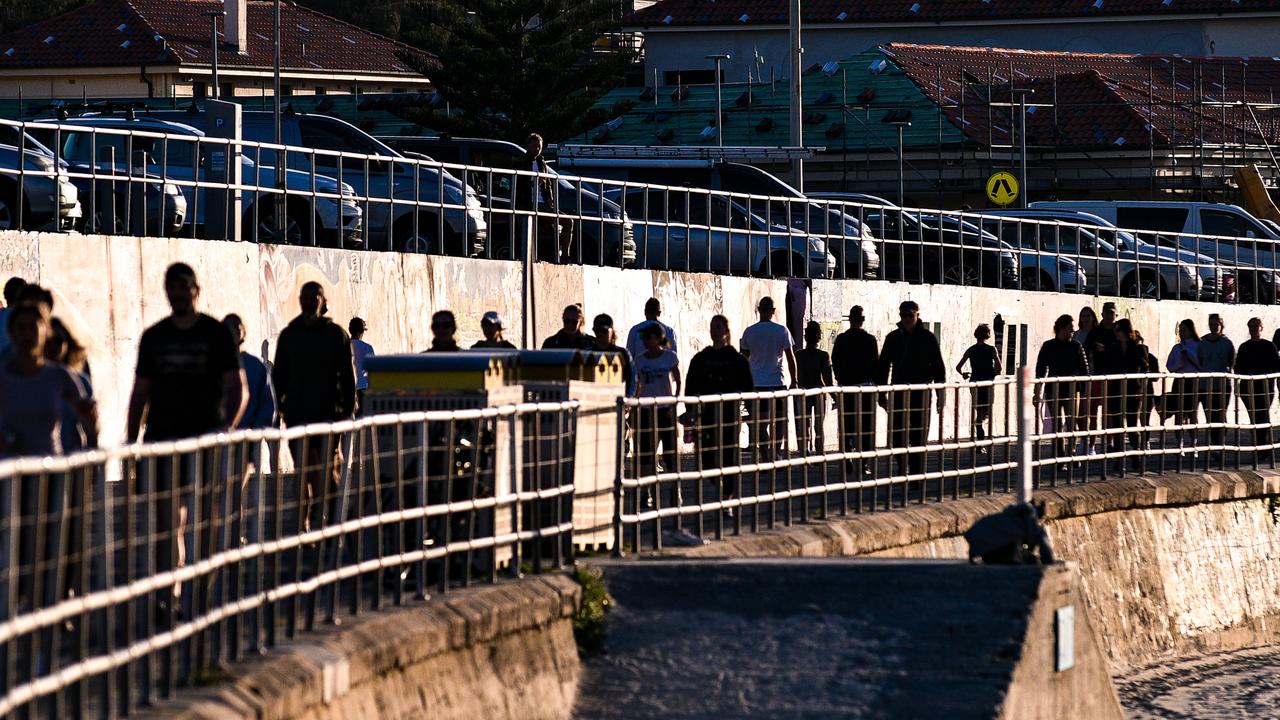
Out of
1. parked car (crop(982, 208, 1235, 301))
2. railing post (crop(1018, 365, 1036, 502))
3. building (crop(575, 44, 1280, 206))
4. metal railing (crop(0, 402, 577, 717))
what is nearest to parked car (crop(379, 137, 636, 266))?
parked car (crop(982, 208, 1235, 301))

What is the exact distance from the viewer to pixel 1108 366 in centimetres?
2506

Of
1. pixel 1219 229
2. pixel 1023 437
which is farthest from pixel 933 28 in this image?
pixel 1023 437

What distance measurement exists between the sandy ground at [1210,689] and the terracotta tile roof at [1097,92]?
36.9m

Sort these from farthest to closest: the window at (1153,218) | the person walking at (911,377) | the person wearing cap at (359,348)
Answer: the window at (1153,218) → the person wearing cap at (359,348) → the person walking at (911,377)

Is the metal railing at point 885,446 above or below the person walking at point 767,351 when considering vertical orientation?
below

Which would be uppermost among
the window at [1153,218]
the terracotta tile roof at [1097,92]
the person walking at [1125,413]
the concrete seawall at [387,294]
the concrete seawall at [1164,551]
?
the terracotta tile roof at [1097,92]

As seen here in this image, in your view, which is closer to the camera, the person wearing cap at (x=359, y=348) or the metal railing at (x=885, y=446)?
the metal railing at (x=885, y=446)

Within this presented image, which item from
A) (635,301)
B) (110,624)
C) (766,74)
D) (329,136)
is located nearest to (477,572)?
(110,624)

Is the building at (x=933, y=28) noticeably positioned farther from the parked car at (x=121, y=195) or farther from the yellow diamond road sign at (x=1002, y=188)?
the parked car at (x=121, y=195)

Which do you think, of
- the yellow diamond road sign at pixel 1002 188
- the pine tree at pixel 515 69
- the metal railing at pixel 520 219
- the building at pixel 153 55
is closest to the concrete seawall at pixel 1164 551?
the metal railing at pixel 520 219

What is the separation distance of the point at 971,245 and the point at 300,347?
21252 mm

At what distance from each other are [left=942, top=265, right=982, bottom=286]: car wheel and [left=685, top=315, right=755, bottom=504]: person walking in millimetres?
15535

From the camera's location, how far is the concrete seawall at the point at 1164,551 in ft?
62.8

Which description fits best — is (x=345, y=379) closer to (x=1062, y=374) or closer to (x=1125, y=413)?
(x=1125, y=413)
